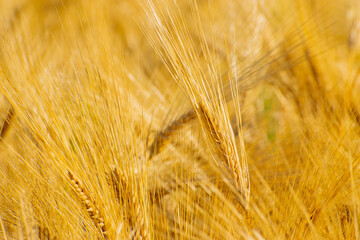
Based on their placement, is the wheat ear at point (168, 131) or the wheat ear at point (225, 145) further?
the wheat ear at point (168, 131)

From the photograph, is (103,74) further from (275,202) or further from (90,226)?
(275,202)

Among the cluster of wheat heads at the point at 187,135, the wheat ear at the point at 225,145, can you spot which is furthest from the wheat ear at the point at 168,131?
the wheat ear at the point at 225,145

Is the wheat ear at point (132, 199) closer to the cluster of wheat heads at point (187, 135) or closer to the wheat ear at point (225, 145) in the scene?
the cluster of wheat heads at point (187, 135)

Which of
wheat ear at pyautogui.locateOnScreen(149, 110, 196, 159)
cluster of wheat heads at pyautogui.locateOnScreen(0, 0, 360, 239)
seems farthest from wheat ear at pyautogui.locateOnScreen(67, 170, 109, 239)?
wheat ear at pyautogui.locateOnScreen(149, 110, 196, 159)

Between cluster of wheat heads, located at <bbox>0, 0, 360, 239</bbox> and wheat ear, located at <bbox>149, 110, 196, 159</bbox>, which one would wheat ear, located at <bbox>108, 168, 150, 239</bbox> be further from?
wheat ear, located at <bbox>149, 110, 196, 159</bbox>

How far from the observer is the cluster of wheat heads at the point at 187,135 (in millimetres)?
583

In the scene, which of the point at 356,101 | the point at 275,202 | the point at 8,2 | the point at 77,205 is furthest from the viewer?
the point at 8,2

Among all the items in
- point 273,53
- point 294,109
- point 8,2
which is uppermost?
point 8,2

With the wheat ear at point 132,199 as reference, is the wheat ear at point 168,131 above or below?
above

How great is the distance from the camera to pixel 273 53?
3.01 ft

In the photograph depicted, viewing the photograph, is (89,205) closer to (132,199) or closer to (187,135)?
(132,199)

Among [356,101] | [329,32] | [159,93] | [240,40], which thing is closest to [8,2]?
[159,93]

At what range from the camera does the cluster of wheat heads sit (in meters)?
0.58

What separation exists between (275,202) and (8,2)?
1195 mm
